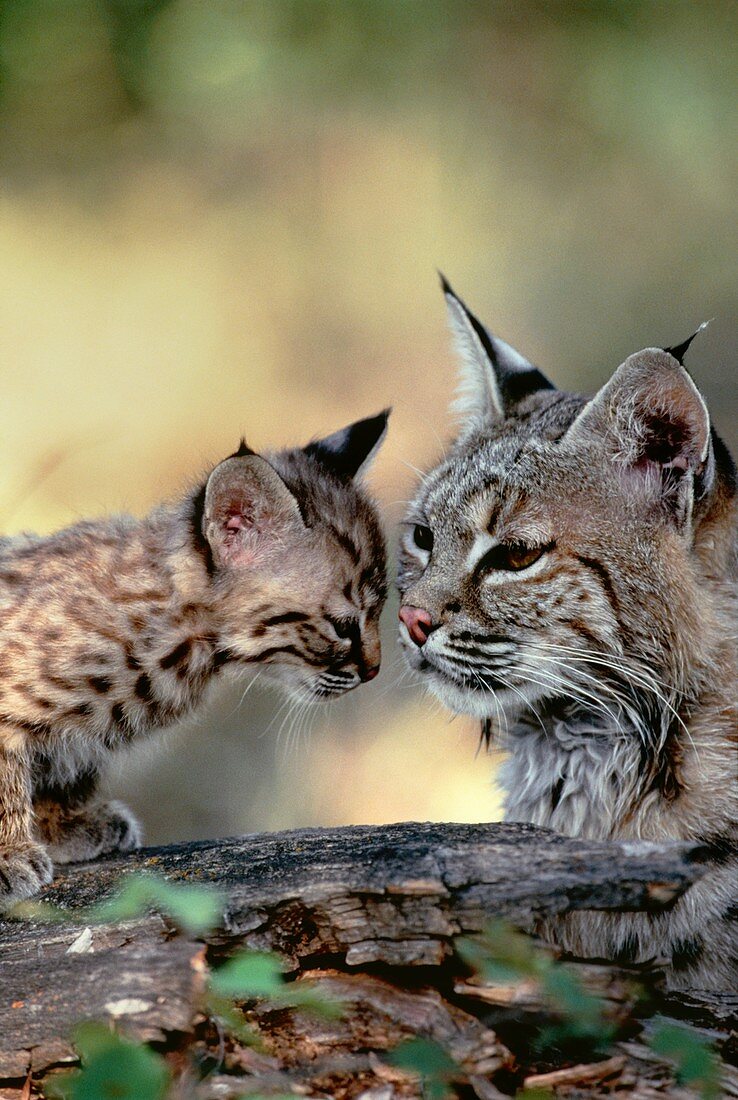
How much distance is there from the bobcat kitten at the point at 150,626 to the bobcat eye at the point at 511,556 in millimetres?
768

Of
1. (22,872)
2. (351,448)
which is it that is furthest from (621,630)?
(22,872)

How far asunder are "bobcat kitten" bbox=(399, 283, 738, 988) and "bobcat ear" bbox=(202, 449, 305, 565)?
2.19ft

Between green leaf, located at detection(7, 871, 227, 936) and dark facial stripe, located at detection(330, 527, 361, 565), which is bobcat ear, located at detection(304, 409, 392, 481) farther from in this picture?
green leaf, located at detection(7, 871, 227, 936)

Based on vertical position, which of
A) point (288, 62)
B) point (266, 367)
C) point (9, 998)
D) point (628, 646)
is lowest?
point (9, 998)

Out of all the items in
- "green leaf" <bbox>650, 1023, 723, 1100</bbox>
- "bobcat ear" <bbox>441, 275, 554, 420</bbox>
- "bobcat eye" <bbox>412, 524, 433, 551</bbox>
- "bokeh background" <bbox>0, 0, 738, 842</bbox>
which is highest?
"bokeh background" <bbox>0, 0, 738, 842</bbox>

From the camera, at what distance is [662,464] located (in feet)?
12.6

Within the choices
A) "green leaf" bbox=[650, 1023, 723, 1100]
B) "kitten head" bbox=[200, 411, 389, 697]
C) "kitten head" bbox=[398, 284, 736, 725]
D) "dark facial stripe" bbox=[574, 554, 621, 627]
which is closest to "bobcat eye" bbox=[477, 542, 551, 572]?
"kitten head" bbox=[398, 284, 736, 725]

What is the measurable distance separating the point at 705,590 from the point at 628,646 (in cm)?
30

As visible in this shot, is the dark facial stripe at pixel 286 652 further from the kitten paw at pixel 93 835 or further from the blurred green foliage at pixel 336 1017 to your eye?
the blurred green foliage at pixel 336 1017

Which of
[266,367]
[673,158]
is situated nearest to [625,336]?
[673,158]

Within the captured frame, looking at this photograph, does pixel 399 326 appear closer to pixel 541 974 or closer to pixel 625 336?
pixel 625 336

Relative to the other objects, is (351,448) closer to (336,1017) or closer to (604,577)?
(604,577)

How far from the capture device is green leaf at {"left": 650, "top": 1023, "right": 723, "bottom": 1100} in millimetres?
2637

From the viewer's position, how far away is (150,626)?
4.28 metres
